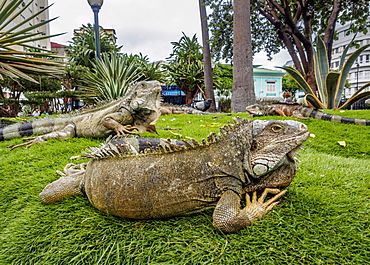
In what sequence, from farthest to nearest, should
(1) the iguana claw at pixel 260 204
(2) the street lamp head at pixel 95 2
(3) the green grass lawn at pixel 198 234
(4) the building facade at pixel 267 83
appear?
(4) the building facade at pixel 267 83, (2) the street lamp head at pixel 95 2, (1) the iguana claw at pixel 260 204, (3) the green grass lawn at pixel 198 234

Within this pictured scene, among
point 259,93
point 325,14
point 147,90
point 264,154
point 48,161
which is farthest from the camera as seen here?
point 259,93

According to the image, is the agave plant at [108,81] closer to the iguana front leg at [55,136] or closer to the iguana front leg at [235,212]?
the iguana front leg at [55,136]

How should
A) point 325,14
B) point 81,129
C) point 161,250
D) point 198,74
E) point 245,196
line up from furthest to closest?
point 198,74, point 325,14, point 81,129, point 245,196, point 161,250

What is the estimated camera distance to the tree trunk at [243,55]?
27.2 ft

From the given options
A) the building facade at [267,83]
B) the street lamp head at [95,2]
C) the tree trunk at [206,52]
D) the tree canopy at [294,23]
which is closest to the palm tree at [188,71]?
the tree canopy at [294,23]

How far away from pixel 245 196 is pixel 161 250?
0.75 m

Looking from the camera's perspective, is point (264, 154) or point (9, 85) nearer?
point (264, 154)

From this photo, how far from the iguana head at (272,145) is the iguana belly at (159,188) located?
0.32 meters

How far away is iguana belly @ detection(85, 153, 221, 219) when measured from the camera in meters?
1.76

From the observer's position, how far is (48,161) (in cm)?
334

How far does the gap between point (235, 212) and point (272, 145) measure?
0.54 metres

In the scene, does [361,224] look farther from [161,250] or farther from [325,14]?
[325,14]

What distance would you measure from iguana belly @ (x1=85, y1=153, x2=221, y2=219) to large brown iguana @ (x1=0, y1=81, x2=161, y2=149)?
2057 millimetres

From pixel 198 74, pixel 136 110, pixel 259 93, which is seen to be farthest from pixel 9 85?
pixel 259 93
